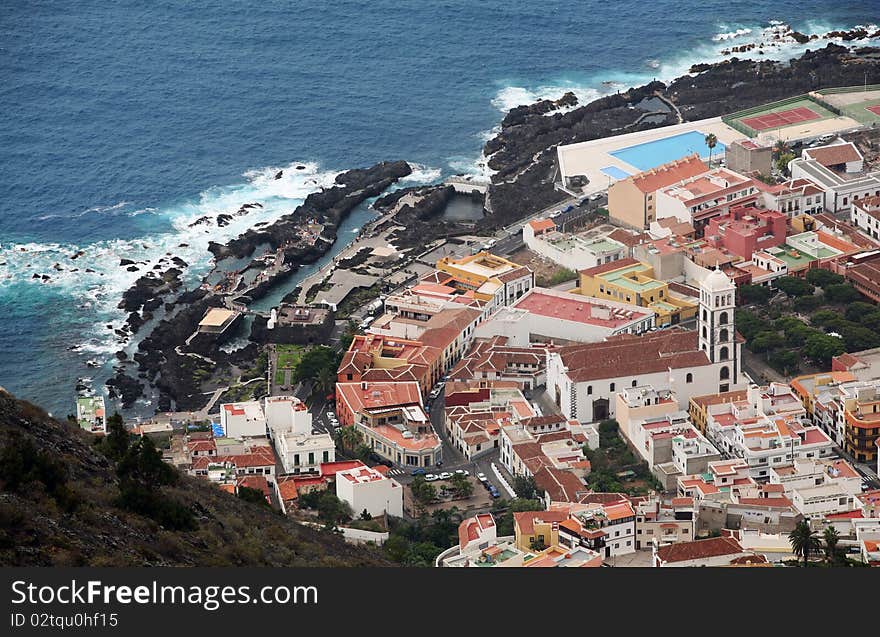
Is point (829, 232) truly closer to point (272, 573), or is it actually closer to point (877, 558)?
point (877, 558)

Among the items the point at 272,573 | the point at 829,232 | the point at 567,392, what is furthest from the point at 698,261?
the point at 272,573

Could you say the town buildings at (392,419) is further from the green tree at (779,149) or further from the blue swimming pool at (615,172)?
the green tree at (779,149)

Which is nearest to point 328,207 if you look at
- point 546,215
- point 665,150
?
point 546,215

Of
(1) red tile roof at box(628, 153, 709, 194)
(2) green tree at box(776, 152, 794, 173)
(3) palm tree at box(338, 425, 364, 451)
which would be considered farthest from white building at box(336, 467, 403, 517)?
(2) green tree at box(776, 152, 794, 173)

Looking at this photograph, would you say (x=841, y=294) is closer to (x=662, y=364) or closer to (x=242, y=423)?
(x=662, y=364)

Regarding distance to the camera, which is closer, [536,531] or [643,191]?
[536,531]

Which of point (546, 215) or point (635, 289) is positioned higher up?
point (546, 215)
